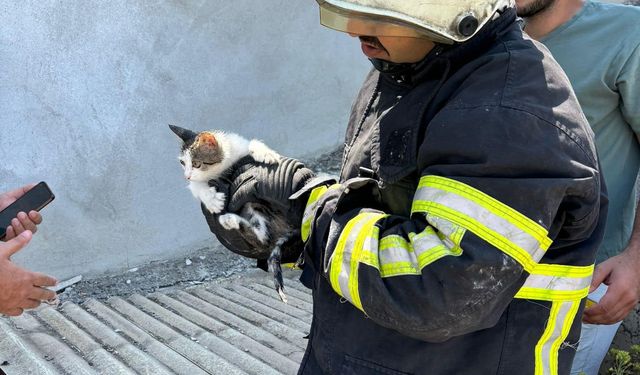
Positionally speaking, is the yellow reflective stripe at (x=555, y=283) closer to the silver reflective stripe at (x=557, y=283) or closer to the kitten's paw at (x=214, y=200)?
the silver reflective stripe at (x=557, y=283)

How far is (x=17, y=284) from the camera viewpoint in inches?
95.0

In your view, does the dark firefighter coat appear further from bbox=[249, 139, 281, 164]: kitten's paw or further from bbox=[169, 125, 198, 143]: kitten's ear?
bbox=[169, 125, 198, 143]: kitten's ear

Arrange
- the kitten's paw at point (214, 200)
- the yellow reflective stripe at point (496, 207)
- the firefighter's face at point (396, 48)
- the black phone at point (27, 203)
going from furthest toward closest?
the black phone at point (27, 203) → the kitten's paw at point (214, 200) → the firefighter's face at point (396, 48) → the yellow reflective stripe at point (496, 207)

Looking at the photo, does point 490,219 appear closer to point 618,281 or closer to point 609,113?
point 618,281

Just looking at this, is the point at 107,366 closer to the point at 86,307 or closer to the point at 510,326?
the point at 86,307

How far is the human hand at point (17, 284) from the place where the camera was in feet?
Answer: 7.82

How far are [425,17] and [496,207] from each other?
0.44m

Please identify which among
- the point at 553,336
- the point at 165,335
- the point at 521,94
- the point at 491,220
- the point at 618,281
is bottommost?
the point at 165,335

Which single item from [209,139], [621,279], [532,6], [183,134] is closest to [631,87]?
[532,6]

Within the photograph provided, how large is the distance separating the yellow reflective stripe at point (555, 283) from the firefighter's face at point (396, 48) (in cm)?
55

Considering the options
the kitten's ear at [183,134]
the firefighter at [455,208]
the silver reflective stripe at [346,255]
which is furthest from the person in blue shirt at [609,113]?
the kitten's ear at [183,134]

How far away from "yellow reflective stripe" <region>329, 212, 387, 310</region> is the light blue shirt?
50.5 inches

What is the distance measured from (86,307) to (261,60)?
2.90m

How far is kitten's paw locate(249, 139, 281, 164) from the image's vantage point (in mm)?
1958
